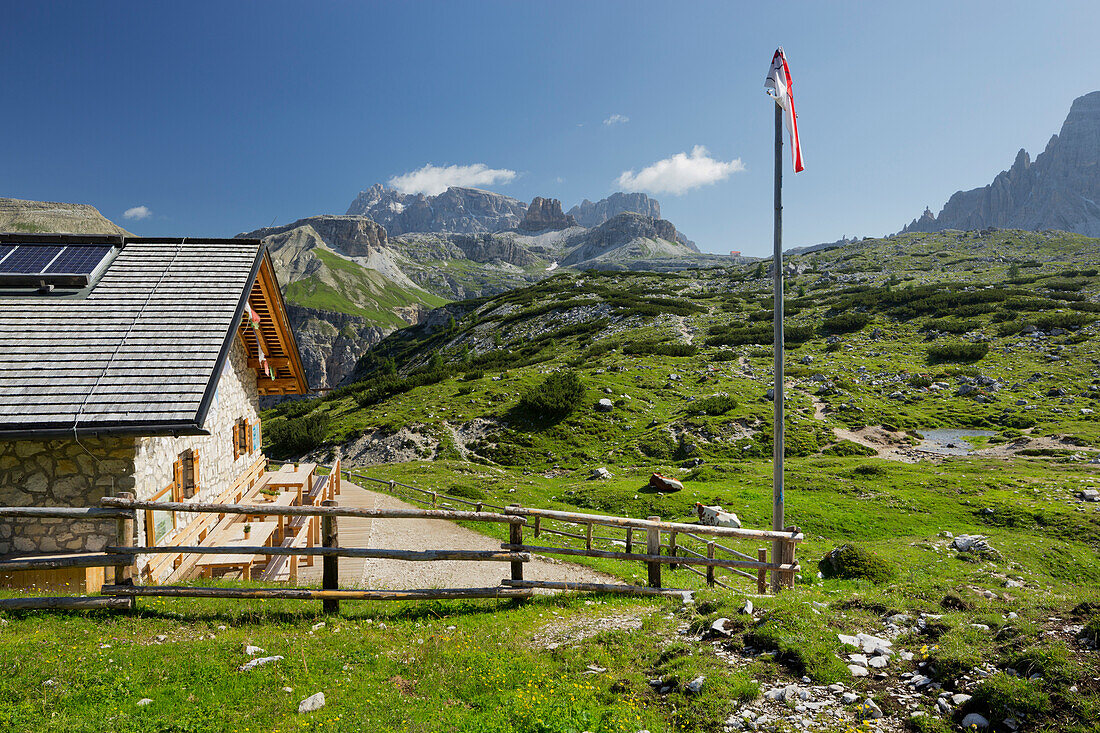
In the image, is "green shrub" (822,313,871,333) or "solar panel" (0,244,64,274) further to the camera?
"green shrub" (822,313,871,333)

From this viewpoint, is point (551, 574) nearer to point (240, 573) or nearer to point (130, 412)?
point (240, 573)

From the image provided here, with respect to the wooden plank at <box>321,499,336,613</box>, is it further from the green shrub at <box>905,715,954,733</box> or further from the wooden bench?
the green shrub at <box>905,715,954,733</box>

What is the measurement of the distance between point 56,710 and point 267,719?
2.33 meters

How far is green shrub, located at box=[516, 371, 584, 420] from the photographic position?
38281 mm

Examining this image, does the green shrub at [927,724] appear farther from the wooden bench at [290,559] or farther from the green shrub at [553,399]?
the green shrub at [553,399]

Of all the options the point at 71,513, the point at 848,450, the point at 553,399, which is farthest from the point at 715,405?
the point at 71,513

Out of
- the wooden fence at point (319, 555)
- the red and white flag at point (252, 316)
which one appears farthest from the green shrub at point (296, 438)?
the wooden fence at point (319, 555)

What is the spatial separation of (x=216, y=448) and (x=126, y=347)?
4.44 metres

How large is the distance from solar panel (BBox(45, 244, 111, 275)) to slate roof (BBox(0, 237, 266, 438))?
36 centimetres

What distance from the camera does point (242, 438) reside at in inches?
698

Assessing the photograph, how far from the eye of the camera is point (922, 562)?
16.1 metres

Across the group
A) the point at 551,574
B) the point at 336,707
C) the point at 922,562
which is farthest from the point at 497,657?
the point at 922,562

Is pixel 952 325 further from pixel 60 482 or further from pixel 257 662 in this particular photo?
pixel 60 482

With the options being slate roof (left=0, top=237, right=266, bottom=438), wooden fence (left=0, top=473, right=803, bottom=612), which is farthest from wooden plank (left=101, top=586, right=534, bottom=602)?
slate roof (left=0, top=237, right=266, bottom=438)
